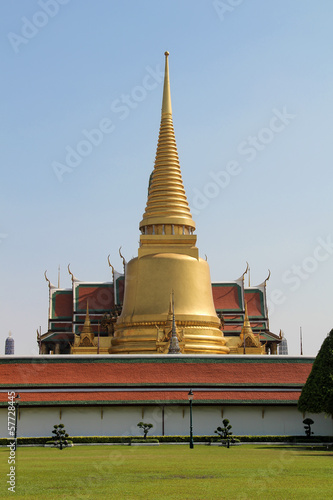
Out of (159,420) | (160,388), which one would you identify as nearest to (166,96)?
(160,388)

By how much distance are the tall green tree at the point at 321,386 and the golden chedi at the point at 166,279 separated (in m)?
12.8

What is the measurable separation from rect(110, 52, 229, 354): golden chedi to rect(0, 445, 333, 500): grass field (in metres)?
17.4

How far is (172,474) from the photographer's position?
16156 millimetres

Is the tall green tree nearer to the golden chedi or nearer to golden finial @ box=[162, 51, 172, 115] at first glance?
the golden chedi

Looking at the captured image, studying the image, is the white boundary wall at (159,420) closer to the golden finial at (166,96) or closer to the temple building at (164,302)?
the temple building at (164,302)

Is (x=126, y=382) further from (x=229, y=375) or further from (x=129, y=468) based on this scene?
(x=129, y=468)

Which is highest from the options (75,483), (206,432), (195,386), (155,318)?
(155,318)

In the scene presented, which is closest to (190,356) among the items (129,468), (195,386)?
(195,386)

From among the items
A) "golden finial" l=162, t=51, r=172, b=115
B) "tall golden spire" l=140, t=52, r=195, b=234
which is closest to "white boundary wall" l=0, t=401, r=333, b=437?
"tall golden spire" l=140, t=52, r=195, b=234

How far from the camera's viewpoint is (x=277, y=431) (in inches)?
1204

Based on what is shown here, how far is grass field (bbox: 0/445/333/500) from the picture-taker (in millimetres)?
13289

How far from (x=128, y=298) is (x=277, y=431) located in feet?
53.5

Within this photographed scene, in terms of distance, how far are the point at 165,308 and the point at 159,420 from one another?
12687mm

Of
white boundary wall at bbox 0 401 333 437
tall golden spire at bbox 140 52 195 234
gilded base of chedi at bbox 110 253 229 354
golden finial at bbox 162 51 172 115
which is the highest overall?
golden finial at bbox 162 51 172 115
